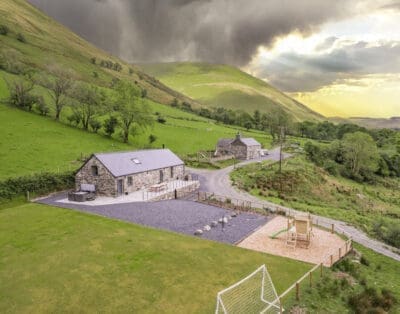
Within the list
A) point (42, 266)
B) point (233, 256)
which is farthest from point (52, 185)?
point (233, 256)

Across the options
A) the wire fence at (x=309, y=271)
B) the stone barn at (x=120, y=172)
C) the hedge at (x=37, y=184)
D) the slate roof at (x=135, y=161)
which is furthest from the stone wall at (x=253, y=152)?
the hedge at (x=37, y=184)

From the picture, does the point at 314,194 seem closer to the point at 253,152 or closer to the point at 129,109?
the point at 253,152

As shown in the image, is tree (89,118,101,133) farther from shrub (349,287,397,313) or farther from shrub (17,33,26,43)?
shrub (17,33,26,43)

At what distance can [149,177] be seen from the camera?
44.2 m

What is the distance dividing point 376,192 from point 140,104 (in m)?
58.3

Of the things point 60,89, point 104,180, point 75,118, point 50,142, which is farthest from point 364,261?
point 60,89

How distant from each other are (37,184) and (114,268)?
22.3 metres

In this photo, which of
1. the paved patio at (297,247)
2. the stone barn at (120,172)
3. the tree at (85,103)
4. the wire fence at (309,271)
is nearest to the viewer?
the wire fence at (309,271)

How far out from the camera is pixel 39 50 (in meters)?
150

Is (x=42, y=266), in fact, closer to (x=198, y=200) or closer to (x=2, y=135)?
(x=198, y=200)

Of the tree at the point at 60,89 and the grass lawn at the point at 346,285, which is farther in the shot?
the tree at the point at 60,89

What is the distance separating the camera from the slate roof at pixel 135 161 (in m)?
39.0

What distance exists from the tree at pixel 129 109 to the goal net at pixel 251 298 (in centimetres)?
6119

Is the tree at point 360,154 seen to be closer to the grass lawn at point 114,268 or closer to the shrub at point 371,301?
the shrub at point 371,301
